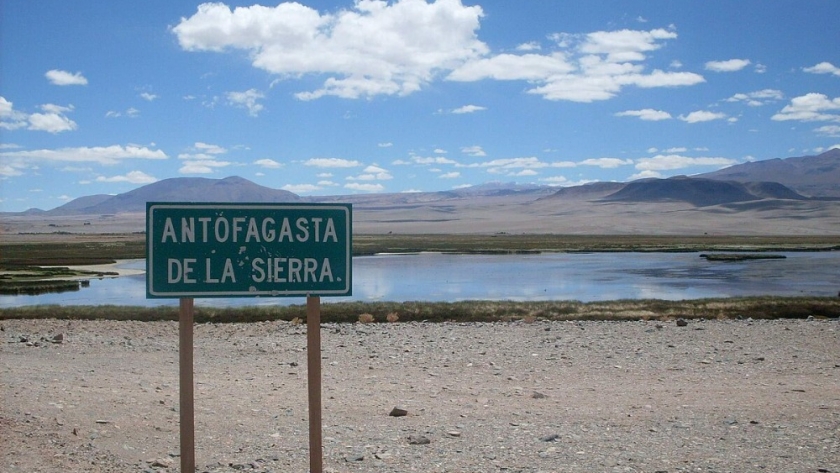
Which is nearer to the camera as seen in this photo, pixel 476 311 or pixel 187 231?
pixel 187 231

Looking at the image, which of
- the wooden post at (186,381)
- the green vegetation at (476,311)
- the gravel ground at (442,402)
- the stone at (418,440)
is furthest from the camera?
the green vegetation at (476,311)

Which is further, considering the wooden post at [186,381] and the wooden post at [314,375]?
the wooden post at [314,375]

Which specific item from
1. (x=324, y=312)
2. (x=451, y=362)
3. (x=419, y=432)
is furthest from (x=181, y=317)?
(x=324, y=312)

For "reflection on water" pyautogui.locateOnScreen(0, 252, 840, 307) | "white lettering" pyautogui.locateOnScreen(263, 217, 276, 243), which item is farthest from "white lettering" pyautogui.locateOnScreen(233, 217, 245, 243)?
"reflection on water" pyautogui.locateOnScreen(0, 252, 840, 307)

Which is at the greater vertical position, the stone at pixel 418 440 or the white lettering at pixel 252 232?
the white lettering at pixel 252 232

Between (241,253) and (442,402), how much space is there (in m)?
6.34

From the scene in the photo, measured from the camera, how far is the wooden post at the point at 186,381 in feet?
17.4

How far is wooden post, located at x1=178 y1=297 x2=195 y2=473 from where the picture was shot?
532 centimetres

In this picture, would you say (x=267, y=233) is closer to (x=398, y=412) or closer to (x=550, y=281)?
(x=398, y=412)

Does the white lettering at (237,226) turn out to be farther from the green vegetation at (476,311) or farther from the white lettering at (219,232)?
the green vegetation at (476,311)

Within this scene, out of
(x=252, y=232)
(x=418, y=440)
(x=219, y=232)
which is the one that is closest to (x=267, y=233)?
(x=252, y=232)

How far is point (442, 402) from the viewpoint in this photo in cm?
1102

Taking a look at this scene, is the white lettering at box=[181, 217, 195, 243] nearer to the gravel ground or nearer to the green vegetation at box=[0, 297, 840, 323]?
the gravel ground

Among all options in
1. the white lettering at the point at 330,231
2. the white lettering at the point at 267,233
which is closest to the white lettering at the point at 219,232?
the white lettering at the point at 267,233
